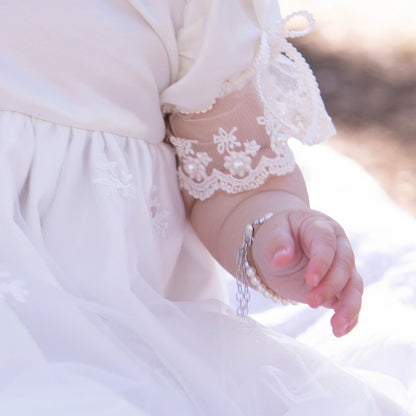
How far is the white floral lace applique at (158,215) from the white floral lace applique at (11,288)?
23 cm

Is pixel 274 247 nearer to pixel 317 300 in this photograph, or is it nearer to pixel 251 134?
pixel 317 300

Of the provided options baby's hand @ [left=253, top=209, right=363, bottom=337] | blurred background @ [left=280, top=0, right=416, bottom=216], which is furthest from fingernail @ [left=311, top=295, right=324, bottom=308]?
blurred background @ [left=280, top=0, right=416, bottom=216]

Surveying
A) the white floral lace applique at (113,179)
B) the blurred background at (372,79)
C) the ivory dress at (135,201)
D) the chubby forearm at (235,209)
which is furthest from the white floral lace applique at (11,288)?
the blurred background at (372,79)

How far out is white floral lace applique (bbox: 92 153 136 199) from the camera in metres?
0.72

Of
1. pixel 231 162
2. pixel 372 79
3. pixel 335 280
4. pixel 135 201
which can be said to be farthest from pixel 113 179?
pixel 372 79

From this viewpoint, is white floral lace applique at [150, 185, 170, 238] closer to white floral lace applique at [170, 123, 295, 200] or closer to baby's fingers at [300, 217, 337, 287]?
white floral lace applique at [170, 123, 295, 200]

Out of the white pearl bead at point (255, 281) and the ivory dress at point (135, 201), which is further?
the white pearl bead at point (255, 281)

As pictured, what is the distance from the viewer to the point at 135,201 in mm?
740

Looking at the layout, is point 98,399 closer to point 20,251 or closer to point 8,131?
point 20,251

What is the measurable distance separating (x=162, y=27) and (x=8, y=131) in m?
0.19

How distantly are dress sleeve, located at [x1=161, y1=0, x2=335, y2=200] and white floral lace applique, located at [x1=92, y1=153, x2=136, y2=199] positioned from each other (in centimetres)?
10

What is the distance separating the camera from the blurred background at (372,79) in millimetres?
2021

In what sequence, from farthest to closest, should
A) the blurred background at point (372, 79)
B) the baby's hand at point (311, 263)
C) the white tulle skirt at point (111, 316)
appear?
the blurred background at point (372, 79), the baby's hand at point (311, 263), the white tulle skirt at point (111, 316)

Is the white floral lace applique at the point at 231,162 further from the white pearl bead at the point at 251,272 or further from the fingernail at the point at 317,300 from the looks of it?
the fingernail at the point at 317,300
